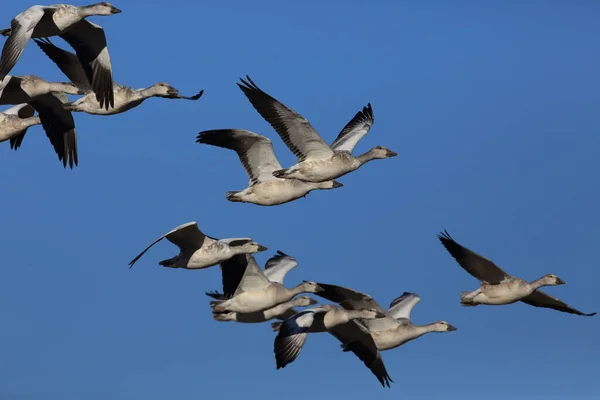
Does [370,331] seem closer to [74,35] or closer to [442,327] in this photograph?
[442,327]

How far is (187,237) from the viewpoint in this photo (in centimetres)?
2350

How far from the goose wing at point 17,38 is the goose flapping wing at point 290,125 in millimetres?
3651

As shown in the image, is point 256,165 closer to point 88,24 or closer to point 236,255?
point 236,255

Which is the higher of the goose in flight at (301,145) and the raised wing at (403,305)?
the goose in flight at (301,145)

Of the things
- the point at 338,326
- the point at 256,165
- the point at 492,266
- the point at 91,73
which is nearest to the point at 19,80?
the point at 91,73

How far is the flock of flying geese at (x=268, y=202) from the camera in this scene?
75.6 feet

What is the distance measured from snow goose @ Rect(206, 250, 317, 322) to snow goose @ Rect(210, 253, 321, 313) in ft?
0.40

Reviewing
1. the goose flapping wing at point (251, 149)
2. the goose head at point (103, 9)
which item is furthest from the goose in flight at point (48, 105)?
the goose flapping wing at point (251, 149)

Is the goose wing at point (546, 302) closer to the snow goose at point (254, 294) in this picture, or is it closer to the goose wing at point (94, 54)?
the snow goose at point (254, 294)

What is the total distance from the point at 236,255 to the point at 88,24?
4.93 m

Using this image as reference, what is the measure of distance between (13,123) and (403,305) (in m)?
8.34

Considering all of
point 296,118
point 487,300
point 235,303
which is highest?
point 296,118

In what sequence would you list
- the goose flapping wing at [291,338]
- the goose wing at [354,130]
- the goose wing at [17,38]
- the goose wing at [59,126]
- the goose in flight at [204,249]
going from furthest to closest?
1. the goose wing at [59,126]
2. the goose wing at [354,130]
3. the goose in flight at [204,249]
4. the goose flapping wing at [291,338]
5. the goose wing at [17,38]

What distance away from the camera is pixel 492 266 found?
24141 millimetres
